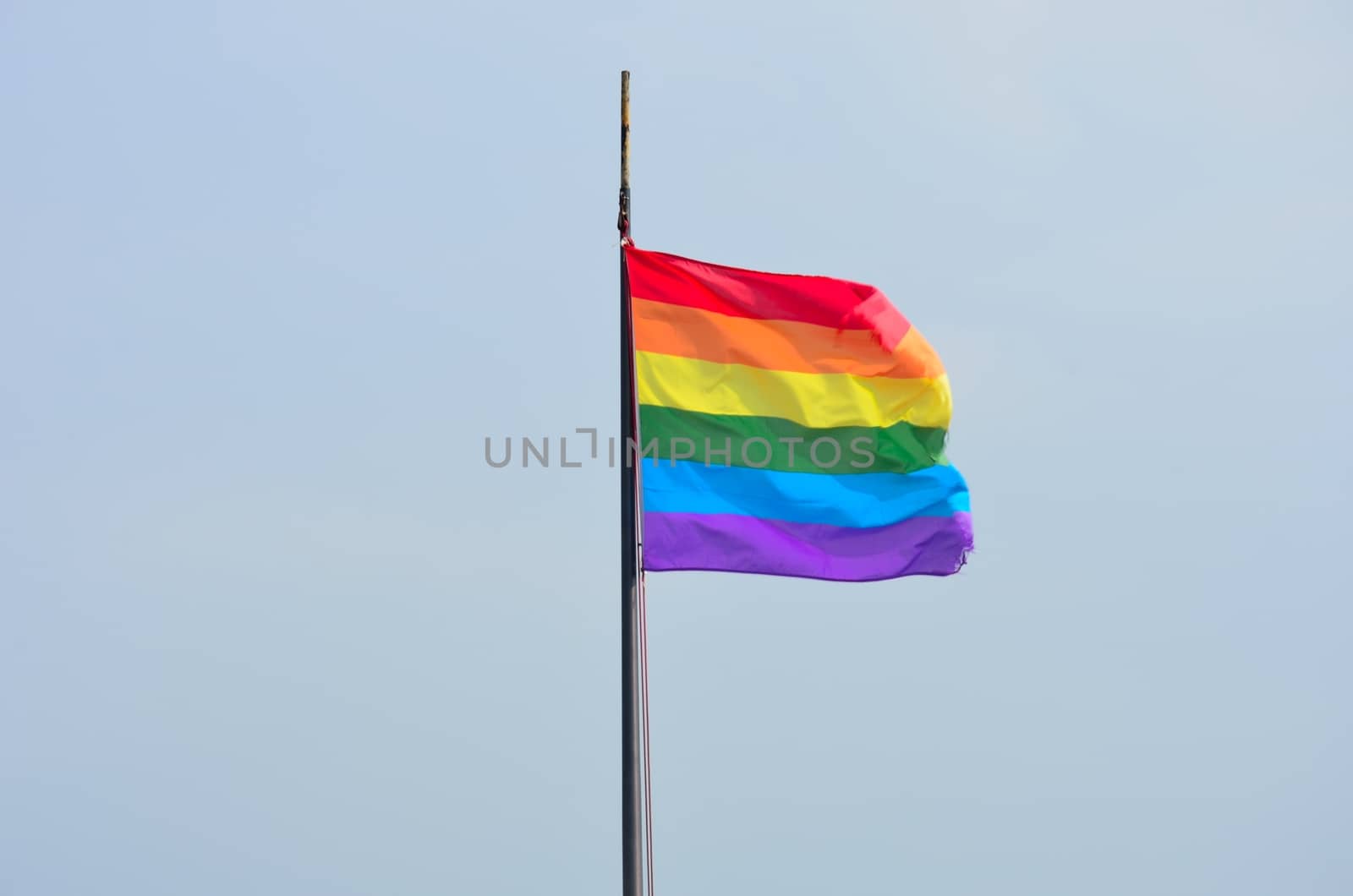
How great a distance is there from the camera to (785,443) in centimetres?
1725

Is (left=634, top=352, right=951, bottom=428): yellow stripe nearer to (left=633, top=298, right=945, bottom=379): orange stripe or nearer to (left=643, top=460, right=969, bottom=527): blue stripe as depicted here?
(left=633, top=298, right=945, bottom=379): orange stripe

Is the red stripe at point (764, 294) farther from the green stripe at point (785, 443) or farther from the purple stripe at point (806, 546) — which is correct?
the purple stripe at point (806, 546)

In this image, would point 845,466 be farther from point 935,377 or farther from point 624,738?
point 624,738

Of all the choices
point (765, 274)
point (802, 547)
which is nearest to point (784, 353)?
point (765, 274)

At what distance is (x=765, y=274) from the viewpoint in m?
17.6

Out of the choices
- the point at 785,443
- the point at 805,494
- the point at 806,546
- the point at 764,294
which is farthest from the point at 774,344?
the point at 806,546

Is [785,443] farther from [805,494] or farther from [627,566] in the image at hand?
[627,566]

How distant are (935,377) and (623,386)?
4.37 meters

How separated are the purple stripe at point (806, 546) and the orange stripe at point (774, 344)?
1.84 metres

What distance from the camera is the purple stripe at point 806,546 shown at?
1589 cm

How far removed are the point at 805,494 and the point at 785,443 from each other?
619 mm

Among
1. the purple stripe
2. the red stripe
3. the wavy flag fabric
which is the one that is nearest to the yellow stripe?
the wavy flag fabric

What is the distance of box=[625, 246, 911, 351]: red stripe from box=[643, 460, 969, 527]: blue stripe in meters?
1.67

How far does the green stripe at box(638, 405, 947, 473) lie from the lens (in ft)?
53.4
